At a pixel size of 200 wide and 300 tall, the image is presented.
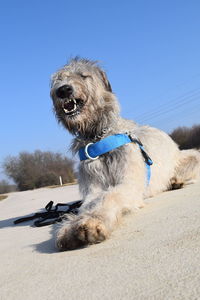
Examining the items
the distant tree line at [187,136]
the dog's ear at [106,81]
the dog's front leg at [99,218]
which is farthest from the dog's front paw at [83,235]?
the distant tree line at [187,136]

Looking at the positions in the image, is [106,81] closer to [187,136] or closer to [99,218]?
[99,218]

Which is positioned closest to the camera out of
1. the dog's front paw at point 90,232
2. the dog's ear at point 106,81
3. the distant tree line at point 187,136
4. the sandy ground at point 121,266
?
the sandy ground at point 121,266

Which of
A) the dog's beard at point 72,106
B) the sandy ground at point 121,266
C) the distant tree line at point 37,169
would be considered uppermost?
the distant tree line at point 37,169

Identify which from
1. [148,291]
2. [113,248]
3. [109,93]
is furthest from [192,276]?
[109,93]

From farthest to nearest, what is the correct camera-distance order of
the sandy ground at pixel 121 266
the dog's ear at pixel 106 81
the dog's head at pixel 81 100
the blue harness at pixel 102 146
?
1. the dog's ear at pixel 106 81
2. the dog's head at pixel 81 100
3. the blue harness at pixel 102 146
4. the sandy ground at pixel 121 266

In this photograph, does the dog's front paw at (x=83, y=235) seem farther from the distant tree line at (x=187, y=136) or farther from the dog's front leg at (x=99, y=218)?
the distant tree line at (x=187, y=136)

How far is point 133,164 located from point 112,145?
1.25 feet

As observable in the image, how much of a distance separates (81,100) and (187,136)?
4466cm

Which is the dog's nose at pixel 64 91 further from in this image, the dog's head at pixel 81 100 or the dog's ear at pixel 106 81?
the dog's ear at pixel 106 81

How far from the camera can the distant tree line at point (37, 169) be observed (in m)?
50.8

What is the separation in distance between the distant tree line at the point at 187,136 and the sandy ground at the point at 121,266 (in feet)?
142

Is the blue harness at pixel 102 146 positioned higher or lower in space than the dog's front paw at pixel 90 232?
higher

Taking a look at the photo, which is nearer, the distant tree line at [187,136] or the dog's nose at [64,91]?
the dog's nose at [64,91]

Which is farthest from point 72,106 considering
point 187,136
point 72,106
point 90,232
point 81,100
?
point 187,136
